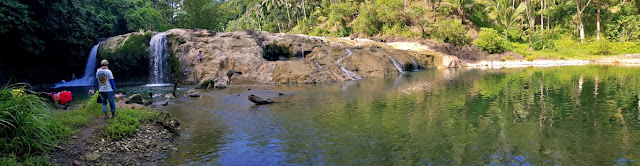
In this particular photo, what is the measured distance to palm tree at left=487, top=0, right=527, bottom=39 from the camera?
58.5m

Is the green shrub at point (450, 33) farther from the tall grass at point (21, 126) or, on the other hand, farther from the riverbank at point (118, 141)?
the tall grass at point (21, 126)

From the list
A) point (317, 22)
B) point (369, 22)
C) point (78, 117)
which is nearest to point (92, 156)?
point (78, 117)

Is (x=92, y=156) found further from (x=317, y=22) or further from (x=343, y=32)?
(x=317, y=22)

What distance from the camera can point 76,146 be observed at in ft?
30.1

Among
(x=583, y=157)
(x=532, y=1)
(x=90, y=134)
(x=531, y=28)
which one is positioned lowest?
(x=583, y=157)

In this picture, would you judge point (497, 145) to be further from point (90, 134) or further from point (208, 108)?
point (208, 108)

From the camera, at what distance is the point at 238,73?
3272cm

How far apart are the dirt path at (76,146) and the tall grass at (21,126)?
12.7 inches

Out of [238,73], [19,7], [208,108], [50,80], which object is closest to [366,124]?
[208,108]

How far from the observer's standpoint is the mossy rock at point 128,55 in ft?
118

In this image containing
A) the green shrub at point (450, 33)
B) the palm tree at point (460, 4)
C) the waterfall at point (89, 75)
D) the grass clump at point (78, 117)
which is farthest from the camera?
the palm tree at point (460, 4)

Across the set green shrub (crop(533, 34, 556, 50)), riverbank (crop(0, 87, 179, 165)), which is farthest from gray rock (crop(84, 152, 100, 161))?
green shrub (crop(533, 34, 556, 50))

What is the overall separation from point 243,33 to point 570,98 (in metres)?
28.6

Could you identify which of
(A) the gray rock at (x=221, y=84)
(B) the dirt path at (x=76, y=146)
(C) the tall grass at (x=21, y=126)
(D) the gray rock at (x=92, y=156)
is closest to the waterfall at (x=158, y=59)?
(A) the gray rock at (x=221, y=84)
